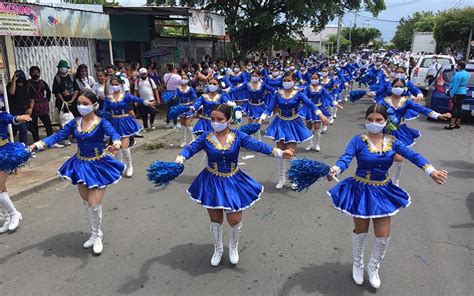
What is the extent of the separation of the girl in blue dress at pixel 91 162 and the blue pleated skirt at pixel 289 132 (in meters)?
2.98

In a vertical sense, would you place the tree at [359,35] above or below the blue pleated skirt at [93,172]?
above

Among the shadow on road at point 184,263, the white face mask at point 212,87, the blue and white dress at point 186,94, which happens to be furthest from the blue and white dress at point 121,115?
the shadow on road at point 184,263

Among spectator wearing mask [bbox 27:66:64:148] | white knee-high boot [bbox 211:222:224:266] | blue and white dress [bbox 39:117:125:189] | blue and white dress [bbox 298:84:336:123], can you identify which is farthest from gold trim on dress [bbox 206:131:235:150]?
spectator wearing mask [bbox 27:66:64:148]

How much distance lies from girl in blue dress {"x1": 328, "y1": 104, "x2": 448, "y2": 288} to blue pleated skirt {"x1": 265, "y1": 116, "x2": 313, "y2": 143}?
2.92 metres

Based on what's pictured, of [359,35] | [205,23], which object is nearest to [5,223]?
[205,23]

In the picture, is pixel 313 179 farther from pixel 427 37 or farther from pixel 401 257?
pixel 427 37

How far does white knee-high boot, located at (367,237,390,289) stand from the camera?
4008 mm

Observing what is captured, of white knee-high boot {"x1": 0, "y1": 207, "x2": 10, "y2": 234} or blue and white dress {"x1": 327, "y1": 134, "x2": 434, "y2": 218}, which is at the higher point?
blue and white dress {"x1": 327, "y1": 134, "x2": 434, "y2": 218}

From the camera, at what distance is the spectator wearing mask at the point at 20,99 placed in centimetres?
879

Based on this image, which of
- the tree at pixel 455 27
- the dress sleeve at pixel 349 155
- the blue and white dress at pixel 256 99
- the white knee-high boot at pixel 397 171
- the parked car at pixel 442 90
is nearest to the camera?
the dress sleeve at pixel 349 155

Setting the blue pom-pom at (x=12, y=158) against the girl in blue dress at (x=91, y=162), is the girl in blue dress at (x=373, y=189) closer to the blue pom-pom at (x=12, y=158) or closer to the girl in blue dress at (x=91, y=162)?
the girl in blue dress at (x=91, y=162)

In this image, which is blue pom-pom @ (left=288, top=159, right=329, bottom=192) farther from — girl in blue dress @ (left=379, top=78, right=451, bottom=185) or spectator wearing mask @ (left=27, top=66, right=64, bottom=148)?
spectator wearing mask @ (left=27, top=66, right=64, bottom=148)

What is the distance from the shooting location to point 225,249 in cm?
499

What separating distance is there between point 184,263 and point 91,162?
5.27ft
